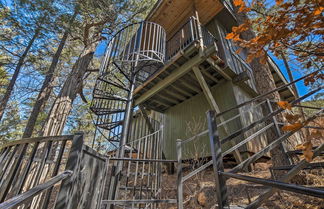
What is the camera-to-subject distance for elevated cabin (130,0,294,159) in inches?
181

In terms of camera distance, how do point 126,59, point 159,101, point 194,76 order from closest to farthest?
point 126,59 → point 194,76 → point 159,101

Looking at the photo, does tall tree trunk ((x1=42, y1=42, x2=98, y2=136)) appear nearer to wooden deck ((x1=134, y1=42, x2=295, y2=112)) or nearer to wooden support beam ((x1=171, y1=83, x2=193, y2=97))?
wooden deck ((x1=134, y1=42, x2=295, y2=112))

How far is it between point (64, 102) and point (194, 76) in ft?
12.7

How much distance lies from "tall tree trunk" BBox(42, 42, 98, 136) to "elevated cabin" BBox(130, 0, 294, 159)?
1.98 metres

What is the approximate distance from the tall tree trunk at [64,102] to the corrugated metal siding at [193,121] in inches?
140

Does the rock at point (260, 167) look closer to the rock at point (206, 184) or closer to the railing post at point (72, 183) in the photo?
the rock at point (206, 184)

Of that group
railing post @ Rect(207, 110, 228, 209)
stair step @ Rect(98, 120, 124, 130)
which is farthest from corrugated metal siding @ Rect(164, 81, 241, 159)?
railing post @ Rect(207, 110, 228, 209)

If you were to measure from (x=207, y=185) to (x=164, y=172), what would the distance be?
2425mm

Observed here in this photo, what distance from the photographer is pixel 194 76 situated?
5.18m

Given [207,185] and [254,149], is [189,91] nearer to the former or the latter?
[254,149]

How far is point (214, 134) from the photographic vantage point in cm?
148

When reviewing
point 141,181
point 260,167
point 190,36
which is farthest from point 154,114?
point 141,181

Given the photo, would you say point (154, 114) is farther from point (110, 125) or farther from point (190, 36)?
point (190, 36)

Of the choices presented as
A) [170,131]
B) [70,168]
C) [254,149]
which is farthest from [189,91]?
[70,168]
